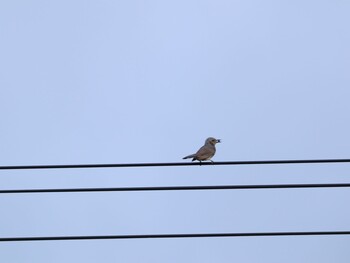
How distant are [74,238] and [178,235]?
0.95 meters

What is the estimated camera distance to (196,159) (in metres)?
15.4

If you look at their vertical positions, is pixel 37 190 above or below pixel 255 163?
below

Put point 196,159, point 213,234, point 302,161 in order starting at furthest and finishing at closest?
1. point 196,159
2. point 302,161
3. point 213,234

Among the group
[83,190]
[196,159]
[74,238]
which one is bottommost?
[74,238]

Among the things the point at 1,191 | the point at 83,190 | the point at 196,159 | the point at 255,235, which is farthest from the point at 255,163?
the point at 196,159

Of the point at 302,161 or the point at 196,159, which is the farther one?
the point at 196,159

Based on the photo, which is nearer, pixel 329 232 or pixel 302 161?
pixel 329 232

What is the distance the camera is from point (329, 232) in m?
8.39

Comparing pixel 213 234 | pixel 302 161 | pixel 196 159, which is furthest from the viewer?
pixel 196 159

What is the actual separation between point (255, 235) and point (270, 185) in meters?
0.62

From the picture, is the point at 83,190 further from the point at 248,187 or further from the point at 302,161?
the point at 302,161

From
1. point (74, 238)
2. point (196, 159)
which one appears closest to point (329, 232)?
point (74, 238)

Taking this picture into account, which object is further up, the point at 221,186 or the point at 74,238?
the point at 221,186

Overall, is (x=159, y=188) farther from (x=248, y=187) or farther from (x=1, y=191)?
(x=1, y=191)
